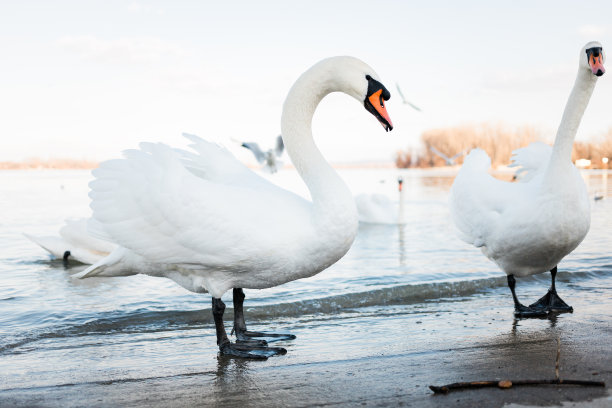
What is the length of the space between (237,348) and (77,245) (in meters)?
6.28

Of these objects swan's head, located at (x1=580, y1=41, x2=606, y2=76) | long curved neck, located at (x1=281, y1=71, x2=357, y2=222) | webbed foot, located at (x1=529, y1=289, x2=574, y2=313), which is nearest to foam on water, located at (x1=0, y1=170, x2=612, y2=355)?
webbed foot, located at (x1=529, y1=289, x2=574, y2=313)

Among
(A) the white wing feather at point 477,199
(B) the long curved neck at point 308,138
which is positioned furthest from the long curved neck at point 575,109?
(B) the long curved neck at point 308,138

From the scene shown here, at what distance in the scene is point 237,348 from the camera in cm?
445

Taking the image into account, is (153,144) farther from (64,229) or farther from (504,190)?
(64,229)

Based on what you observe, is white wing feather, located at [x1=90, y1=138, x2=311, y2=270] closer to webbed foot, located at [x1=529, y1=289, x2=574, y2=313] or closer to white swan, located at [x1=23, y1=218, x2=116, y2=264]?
webbed foot, located at [x1=529, y1=289, x2=574, y2=313]

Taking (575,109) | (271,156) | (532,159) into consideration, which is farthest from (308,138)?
(271,156)

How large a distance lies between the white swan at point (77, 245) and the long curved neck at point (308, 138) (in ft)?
18.8

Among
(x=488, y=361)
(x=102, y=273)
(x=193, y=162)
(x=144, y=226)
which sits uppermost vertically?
(x=193, y=162)

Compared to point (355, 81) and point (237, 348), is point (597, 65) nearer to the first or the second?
point (355, 81)

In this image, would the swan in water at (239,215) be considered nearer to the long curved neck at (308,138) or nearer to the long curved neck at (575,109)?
the long curved neck at (308,138)

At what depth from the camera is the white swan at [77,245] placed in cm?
960

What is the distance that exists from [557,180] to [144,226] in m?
3.43

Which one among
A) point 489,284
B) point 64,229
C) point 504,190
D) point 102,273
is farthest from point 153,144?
point 64,229

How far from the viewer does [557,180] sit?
523 cm
